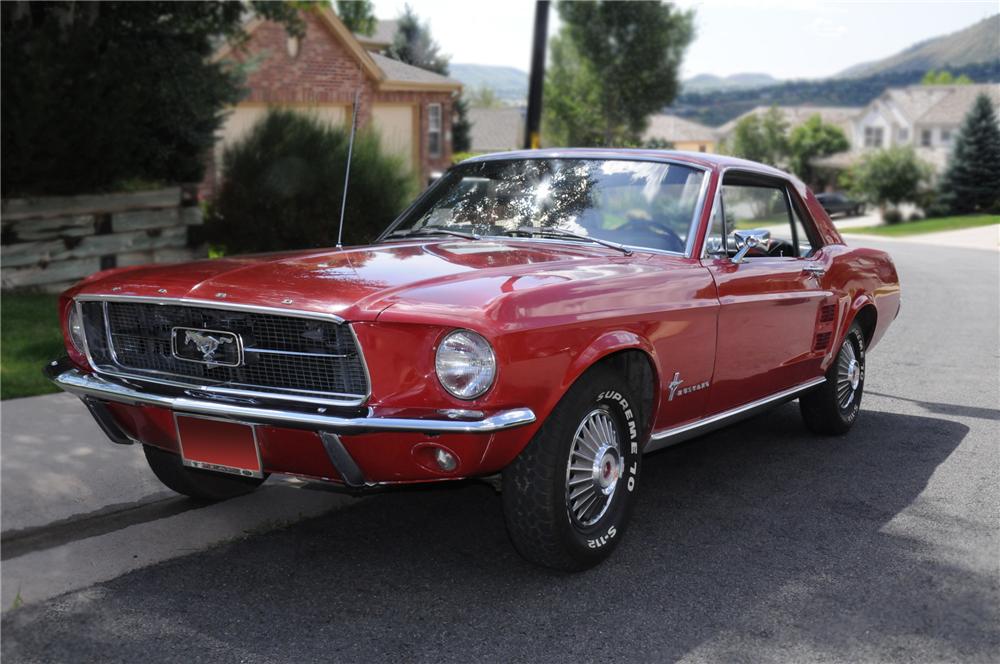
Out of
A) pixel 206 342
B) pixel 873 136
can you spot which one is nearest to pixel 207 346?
pixel 206 342

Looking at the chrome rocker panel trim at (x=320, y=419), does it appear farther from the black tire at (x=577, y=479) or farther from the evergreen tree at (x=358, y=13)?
the evergreen tree at (x=358, y=13)

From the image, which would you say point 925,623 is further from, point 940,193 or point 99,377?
point 940,193

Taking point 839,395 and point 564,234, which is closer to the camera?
point 564,234

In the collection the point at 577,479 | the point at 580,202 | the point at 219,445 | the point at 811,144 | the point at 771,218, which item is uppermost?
the point at 580,202

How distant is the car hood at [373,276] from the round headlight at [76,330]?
3.7 inches

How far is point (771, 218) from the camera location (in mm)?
6465

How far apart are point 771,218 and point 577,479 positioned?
2.90 meters

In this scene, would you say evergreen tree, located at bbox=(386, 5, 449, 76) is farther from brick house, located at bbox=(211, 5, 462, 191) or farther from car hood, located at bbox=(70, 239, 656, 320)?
car hood, located at bbox=(70, 239, 656, 320)

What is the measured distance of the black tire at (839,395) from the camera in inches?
251

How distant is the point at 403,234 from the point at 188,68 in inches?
332

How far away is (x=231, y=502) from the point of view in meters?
5.15

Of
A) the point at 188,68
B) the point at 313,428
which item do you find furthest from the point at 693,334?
the point at 188,68

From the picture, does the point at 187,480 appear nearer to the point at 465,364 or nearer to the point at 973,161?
the point at 465,364

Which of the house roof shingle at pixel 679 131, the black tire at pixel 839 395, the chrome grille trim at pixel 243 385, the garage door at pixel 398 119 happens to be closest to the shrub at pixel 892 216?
the garage door at pixel 398 119
